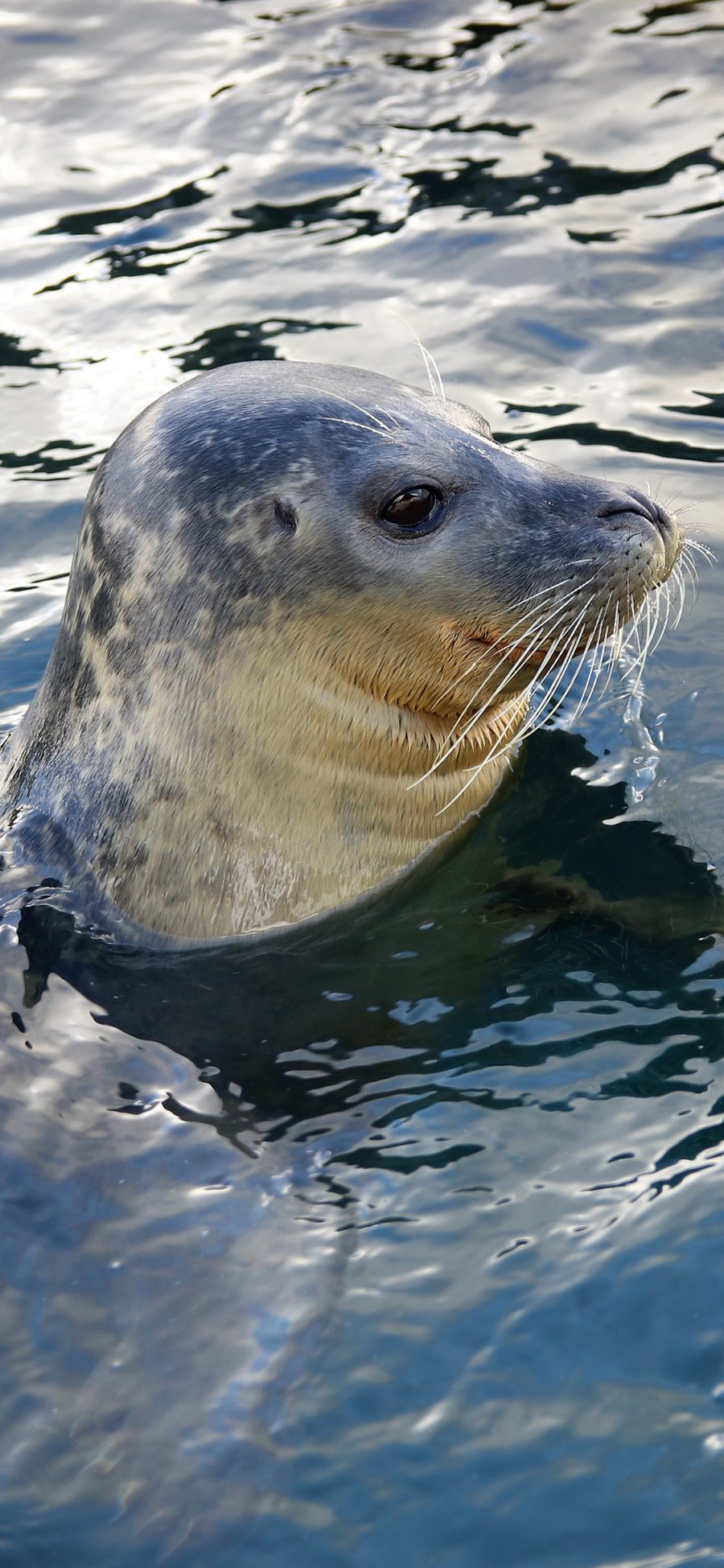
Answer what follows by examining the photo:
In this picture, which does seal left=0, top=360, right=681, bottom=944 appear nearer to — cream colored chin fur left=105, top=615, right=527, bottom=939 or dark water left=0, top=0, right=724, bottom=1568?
cream colored chin fur left=105, top=615, right=527, bottom=939

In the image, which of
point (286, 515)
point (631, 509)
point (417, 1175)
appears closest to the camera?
point (417, 1175)

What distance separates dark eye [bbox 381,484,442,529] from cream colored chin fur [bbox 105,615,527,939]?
38cm

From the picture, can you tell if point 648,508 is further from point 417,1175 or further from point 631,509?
point 417,1175

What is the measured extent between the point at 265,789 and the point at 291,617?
45 centimetres

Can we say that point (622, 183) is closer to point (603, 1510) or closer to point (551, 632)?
point (551, 632)

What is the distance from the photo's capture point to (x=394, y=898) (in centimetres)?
494

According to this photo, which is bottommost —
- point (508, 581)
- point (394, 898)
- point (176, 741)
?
point (394, 898)

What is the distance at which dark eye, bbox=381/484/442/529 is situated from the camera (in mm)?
4559

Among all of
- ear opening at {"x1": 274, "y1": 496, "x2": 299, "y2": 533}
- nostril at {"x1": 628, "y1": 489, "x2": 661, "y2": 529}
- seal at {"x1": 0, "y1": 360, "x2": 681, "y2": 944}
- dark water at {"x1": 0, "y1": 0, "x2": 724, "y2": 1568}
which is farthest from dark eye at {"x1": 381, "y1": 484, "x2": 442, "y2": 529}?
dark water at {"x1": 0, "y1": 0, "x2": 724, "y2": 1568}

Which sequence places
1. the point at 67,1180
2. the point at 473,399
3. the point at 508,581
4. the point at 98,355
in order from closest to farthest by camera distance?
the point at 67,1180 < the point at 508,581 < the point at 473,399 < the point at 98,355

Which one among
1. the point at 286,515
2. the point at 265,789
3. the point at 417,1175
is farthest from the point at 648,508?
the point at 417,1175

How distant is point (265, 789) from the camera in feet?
15.4

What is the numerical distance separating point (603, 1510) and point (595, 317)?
5889 mm

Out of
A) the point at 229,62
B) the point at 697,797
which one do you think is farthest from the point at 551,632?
the point at 229,62
